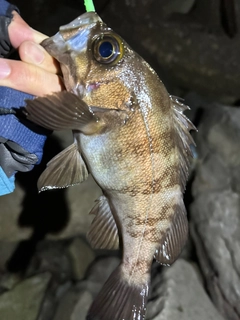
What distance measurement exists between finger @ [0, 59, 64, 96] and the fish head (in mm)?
195

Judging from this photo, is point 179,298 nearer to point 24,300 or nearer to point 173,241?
point 24,300

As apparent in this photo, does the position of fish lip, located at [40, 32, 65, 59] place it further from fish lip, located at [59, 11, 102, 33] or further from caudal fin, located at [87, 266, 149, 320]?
caudal fin, located at [87, 266, 149, 320]

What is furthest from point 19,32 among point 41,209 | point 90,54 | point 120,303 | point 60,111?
point 41,209

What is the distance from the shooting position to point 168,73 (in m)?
4.46

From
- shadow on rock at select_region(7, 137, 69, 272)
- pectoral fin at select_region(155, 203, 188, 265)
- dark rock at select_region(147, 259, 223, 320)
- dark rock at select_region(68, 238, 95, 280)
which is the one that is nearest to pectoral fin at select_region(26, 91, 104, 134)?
pectoral fin at select_region(155, 203, 188, 265)

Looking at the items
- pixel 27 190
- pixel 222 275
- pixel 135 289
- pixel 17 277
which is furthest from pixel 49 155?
pixel 135 289

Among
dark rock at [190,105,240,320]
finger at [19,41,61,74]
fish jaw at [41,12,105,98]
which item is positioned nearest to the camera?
fish jaw at [41,12,105,98]

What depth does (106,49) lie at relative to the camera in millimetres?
1538

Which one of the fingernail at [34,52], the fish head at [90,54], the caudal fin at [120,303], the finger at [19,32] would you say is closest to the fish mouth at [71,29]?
the fish head at [90,54]

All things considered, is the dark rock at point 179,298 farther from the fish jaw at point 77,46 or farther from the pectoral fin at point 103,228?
the fish jaw at point 77,46

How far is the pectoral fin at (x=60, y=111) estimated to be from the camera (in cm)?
141

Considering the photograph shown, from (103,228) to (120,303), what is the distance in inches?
14.0

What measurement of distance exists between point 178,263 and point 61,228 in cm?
121

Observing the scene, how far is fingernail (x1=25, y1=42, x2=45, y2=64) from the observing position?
1.66 meters
